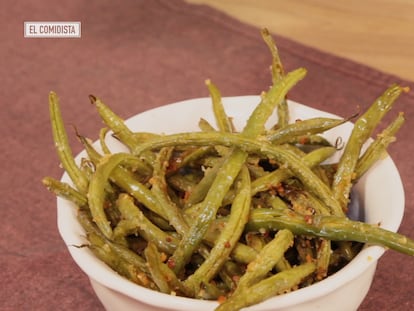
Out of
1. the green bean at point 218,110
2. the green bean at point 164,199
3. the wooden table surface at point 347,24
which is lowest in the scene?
the green bean at point 164,199

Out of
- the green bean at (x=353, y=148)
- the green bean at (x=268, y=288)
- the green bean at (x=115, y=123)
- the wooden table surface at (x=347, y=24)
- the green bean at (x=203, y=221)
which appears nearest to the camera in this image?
the green bean at (x=268, y=288)

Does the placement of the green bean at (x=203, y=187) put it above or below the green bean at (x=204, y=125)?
below

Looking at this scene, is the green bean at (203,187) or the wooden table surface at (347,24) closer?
the green bean at (203,187)

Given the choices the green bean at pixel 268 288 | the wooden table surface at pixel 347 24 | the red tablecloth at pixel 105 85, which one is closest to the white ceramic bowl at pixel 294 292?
the green bean at pixel 268 288

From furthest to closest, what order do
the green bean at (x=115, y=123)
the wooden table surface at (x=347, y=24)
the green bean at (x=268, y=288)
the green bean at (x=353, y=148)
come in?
the wooden table surface at (x=347, y=24) < the green bean at (x=115, y=123) < the green bean at (x=353, y=148) < the green bean at (x=268, y=288)

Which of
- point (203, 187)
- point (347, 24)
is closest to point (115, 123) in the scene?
point (203, 187)

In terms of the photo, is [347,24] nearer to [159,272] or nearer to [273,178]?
[273,178]

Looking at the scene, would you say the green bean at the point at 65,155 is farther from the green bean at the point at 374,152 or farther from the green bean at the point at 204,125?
the green bean at the point at 374,152

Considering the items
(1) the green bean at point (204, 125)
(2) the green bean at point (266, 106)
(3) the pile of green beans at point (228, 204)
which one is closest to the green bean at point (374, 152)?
(3) the pile of green beans at point (228, 204)

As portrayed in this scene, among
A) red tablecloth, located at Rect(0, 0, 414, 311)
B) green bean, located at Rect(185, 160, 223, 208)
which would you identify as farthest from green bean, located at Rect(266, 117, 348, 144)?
red tablecloth, located at Rect(0, 0, 414, 311)

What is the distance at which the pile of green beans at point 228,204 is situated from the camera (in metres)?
0.86

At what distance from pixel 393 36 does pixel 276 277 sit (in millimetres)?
1344

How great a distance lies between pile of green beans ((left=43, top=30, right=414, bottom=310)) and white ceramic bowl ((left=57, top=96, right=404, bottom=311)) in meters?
0.02

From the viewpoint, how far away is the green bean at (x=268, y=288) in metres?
0.77
